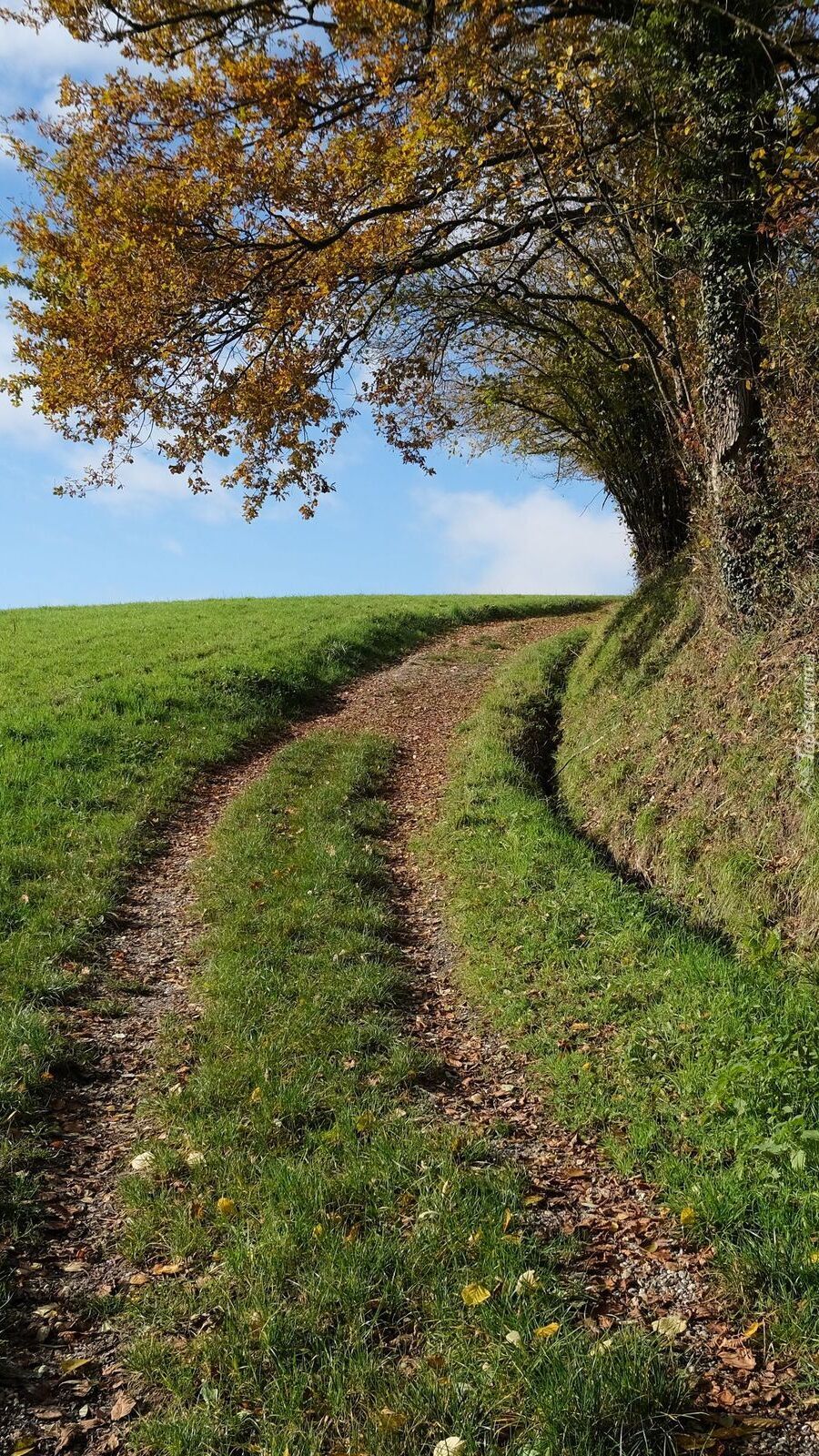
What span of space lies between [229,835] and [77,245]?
838 centimetres

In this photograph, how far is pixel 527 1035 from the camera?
6859mm

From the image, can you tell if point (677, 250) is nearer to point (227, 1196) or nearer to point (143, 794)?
point (143, 794)

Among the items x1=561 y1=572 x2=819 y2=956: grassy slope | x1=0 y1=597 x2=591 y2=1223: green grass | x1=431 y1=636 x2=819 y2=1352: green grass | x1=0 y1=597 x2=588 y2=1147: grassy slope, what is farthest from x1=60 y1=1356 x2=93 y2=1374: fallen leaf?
x1=561 y1=572 x2=819 y2=956: grassy slope

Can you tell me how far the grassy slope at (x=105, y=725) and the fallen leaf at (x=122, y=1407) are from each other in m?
2.50

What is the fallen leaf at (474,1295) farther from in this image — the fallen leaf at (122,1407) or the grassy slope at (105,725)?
the grassy slope at (105,725)

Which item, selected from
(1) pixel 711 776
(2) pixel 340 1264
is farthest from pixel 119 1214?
(1) pixel 711 776

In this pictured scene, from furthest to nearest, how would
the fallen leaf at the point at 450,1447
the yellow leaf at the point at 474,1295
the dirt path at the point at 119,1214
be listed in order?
the yellow leaf at the point at 474,1295
the dirt path at the point at 119,1214
the fallen leaf at the point at 450,1447

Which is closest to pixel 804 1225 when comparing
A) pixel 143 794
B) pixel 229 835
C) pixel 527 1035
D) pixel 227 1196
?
pixel 527 1035

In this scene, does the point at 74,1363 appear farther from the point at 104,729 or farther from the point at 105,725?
the point at 105,725

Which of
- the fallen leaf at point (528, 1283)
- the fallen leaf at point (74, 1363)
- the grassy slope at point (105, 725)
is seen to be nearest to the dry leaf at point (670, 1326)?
the fallen leaf at point (528, 1283)

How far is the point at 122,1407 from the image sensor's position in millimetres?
3848

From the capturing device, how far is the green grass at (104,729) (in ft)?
25.8

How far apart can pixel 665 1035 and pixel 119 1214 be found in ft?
13.1

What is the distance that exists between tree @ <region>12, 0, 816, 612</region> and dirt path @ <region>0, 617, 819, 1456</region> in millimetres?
7235
